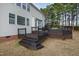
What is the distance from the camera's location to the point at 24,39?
11.1 feet

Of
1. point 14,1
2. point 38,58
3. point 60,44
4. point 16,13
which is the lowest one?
point 38,58

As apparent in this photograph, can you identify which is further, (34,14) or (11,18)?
(34,14)

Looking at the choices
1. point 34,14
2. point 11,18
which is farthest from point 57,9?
point 11,18

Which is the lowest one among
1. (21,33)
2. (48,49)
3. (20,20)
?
(48,49)

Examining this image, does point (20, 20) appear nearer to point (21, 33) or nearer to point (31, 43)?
point (21, 33)

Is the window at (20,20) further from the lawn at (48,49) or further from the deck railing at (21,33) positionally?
the lawn at (48,49)

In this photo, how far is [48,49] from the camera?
3377mm

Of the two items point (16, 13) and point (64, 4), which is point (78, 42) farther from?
point (16, 13)

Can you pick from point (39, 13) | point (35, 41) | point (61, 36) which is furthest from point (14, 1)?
point (61, 36)

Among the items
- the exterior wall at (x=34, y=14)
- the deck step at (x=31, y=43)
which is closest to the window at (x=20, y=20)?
the exterior wall at (x=34, y=14)

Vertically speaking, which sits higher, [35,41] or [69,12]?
[69,12]

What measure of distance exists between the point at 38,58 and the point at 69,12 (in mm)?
971

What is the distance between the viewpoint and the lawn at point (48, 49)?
3354 millimetres

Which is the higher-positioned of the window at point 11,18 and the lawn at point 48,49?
the window at point 11,18
